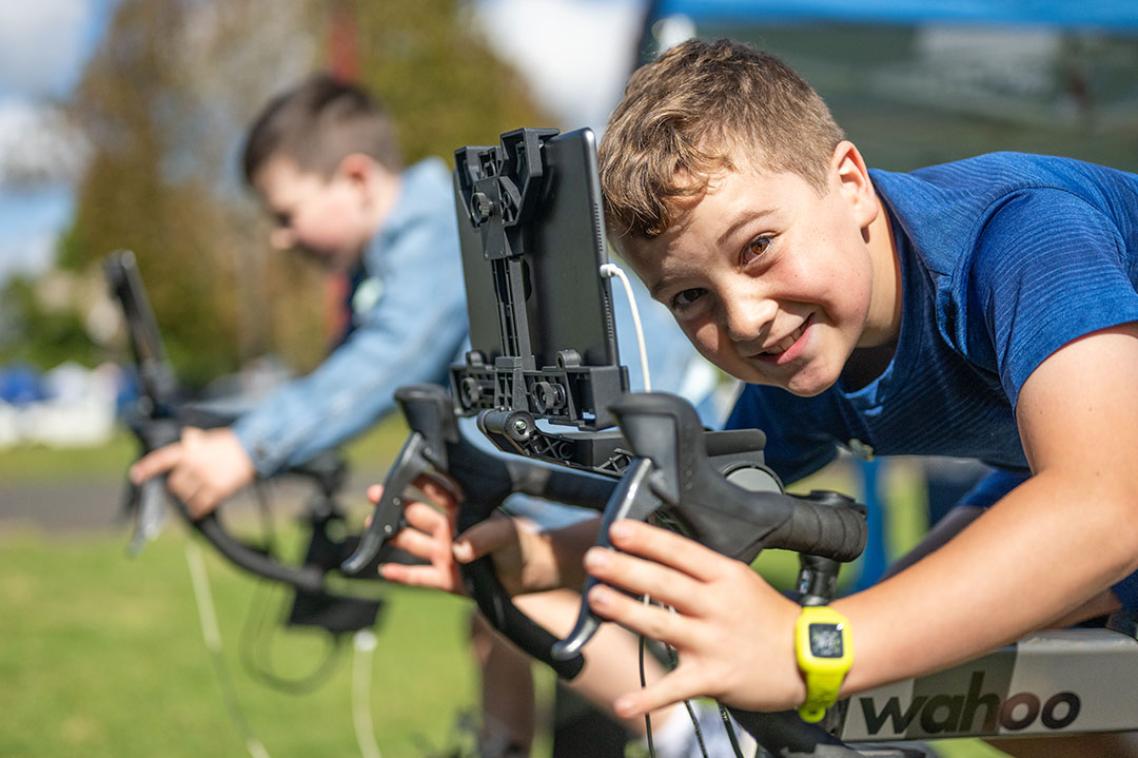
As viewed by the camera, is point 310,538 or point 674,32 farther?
point 674,32

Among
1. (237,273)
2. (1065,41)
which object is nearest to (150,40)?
(237,273)

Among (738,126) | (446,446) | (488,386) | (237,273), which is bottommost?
(237,273)

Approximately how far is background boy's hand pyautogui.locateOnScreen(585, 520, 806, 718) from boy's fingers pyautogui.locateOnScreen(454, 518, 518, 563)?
669mm

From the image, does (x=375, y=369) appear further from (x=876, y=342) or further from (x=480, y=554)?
(x=876, y=342)

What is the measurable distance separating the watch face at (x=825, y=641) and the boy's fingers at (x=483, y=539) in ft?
2.36

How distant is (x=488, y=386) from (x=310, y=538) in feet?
5.82

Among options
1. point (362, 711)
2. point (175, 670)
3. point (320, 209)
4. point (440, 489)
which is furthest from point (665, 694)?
point (175, 670)

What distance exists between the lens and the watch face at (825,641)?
1065mm

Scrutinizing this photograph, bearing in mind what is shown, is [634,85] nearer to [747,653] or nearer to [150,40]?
[747,653]

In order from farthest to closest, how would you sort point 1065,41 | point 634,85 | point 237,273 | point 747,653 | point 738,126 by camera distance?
1. point 237,273
2. point 1065,41
3. point 634,85
4. point 738,126
5. point 747,653

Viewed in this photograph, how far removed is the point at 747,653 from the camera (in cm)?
105

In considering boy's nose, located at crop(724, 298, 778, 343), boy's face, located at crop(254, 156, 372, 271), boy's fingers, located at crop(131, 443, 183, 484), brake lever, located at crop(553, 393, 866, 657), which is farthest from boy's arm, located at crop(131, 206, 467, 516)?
brake lever, located at crop(553, 393, 866, 657)

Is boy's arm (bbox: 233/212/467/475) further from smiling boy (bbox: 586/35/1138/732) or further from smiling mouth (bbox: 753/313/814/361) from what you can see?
smiling mouth (bbox: 753/313/814/361)

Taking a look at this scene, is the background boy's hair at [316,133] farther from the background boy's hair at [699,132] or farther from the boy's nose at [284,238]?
the background boy's hair at [699,132]
